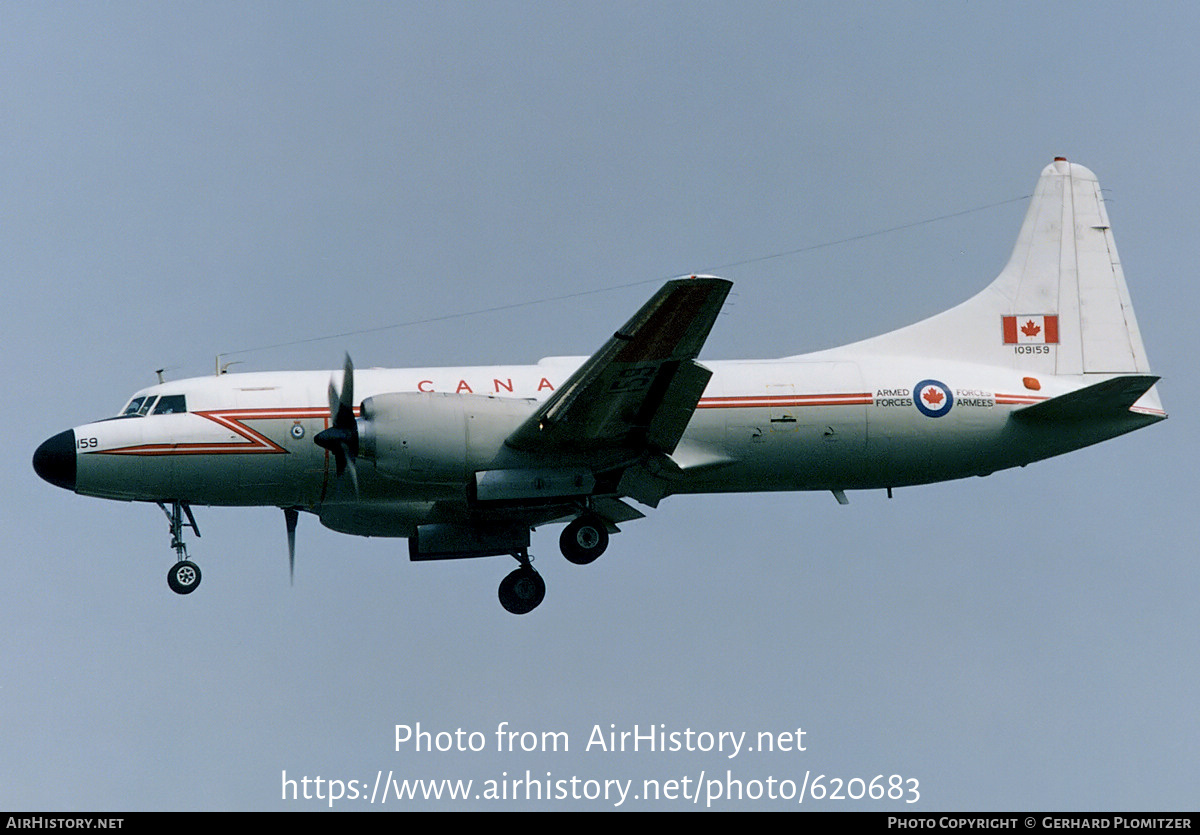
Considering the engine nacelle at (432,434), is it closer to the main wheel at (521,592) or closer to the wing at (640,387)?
the wing at (640,387)

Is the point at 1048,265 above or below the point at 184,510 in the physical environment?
above

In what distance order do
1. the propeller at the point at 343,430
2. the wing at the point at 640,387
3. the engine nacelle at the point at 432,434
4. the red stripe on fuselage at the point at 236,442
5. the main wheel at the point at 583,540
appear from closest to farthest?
the wing at the point at 640,387 < the engine nacelle at the point at 432,434 < the propeller at the point at 343,430 < the main wheel at the point at 583,540 < the red stripe on fuselage at the point at 236,442

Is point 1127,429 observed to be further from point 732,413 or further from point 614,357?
point 614,357

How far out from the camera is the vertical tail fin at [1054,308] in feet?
95.5

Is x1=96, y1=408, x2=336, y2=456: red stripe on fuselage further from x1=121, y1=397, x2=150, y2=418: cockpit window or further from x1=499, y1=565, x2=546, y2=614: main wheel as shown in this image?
x1=499, y1=565, x2=546, y2=614: main wheel

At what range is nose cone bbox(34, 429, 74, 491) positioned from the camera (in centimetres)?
2719

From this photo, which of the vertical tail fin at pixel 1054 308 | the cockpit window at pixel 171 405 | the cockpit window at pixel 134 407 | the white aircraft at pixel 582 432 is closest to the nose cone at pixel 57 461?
the white aircraft at pixel 582 432

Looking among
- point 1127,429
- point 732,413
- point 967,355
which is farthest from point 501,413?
point 1127,429

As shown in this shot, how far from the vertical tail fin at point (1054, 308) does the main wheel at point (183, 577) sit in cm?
1125

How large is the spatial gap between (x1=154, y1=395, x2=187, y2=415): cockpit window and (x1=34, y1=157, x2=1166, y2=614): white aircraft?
0.03 metres

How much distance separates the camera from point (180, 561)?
27703mm

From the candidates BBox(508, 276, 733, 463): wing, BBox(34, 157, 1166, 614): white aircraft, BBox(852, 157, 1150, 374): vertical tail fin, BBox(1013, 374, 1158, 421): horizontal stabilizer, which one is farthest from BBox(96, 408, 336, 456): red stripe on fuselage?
BBox(1013, 374, 1158, 421): horizontal stabilizer

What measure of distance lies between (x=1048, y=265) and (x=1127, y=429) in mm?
3428

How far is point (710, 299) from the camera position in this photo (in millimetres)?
23281
